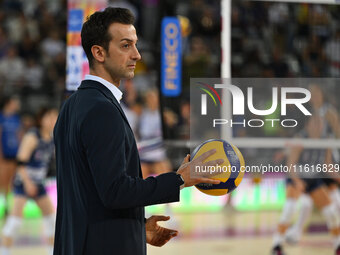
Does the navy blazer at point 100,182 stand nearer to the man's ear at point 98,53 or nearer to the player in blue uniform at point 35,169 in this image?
the man's ear at point 98,53

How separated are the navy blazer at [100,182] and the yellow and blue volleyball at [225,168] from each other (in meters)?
0.35

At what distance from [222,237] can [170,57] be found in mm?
2548

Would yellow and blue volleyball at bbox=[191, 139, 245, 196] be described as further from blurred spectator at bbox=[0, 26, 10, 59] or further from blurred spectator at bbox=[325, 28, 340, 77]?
blurred spectator at bbox=[0, 26, 10, 59]

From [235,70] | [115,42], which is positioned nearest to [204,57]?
[235,70]

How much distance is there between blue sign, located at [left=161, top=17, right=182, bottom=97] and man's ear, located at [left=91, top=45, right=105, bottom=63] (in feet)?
18.6

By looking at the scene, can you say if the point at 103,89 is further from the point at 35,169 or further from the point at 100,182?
the point at 35,169

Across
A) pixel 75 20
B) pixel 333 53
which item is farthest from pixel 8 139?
pixel 333 53

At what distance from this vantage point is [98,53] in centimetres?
210

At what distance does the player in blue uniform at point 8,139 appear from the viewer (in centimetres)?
967

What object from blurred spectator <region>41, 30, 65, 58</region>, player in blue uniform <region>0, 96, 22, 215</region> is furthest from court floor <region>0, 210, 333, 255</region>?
blurred spectator <region>41, 30, 65, 58</region>

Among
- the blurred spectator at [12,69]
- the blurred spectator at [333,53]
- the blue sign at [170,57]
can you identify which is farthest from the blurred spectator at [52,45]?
the blurred spectator at [333,53]

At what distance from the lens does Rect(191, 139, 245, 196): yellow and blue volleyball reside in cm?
234

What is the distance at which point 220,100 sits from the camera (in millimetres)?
3127

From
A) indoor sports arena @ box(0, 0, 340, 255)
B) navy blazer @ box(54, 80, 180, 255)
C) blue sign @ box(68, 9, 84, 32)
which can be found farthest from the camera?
blue sign @ box(68, 9, 84, 32)
